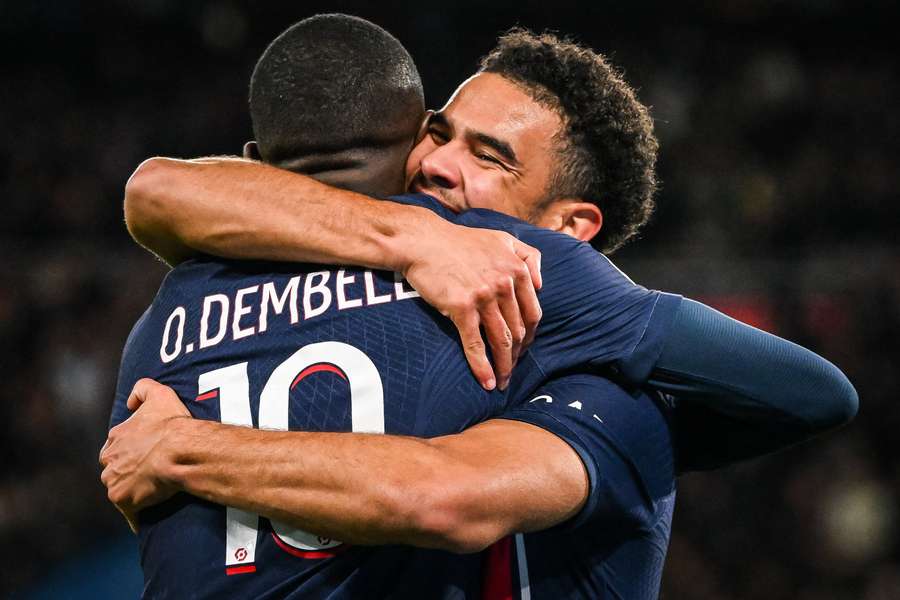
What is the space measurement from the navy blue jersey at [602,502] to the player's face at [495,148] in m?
0.75

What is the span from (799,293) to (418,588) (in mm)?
6966

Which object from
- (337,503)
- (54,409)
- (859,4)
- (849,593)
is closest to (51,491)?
(54,409)

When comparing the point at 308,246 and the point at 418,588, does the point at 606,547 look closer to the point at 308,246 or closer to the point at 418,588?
the point at 418,588

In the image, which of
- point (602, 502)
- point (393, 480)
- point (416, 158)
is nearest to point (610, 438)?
point (602, 502)

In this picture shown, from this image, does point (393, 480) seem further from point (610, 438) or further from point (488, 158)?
point (488, 158)

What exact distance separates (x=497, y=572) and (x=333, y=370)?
533 mm

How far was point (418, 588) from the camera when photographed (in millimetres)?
2158

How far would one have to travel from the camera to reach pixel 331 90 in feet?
7.94

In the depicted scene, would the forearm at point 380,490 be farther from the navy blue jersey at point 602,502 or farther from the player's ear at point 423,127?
the player's ear at point 423,127

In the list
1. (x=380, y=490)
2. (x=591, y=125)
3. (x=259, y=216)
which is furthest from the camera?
(x=591, y=125)

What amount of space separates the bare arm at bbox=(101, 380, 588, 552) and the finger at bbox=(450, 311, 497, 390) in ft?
0.34

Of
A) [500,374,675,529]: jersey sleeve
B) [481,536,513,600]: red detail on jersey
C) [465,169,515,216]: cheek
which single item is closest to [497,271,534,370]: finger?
[500,374,675,529]: jersey sleeve

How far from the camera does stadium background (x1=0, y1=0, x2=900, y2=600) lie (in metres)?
7.86

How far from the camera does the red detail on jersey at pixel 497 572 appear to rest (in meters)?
2.27
